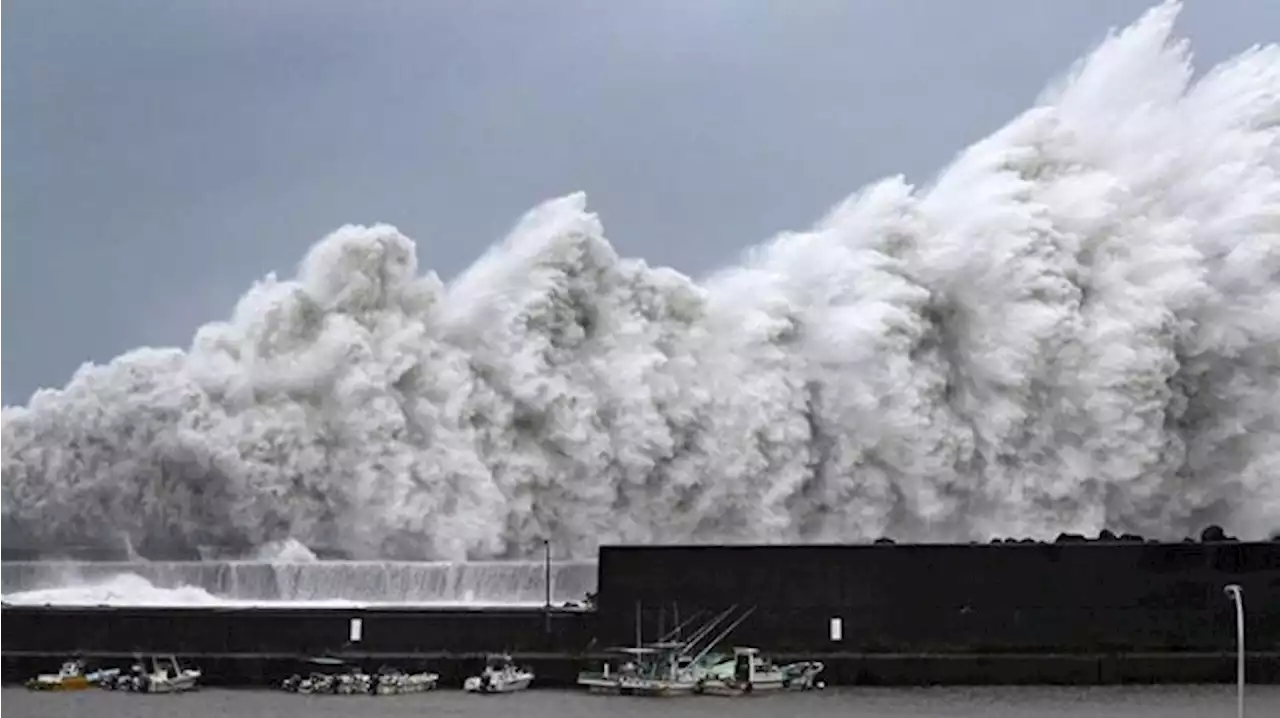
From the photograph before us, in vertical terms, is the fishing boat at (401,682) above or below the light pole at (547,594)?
below

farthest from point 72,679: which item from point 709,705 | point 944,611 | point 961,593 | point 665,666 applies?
point 961,593

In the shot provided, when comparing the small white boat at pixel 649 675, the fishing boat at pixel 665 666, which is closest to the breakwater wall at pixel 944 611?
the fishing boat at pixel 665 666

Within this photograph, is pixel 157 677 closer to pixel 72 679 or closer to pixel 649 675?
pixel 72 679

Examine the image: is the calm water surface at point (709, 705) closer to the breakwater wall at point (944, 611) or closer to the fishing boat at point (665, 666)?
the fishing boat at point (665, 666)

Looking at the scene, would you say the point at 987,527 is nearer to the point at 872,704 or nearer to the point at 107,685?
the point at 872,704

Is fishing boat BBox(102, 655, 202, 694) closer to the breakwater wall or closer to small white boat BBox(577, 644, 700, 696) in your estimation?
the breakwater wall
